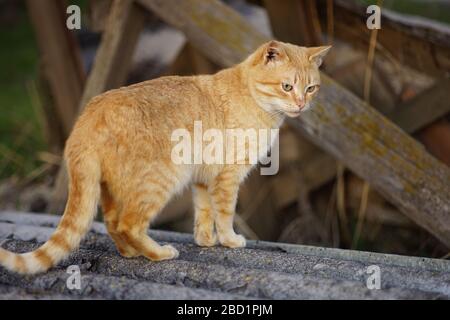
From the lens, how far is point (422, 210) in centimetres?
382

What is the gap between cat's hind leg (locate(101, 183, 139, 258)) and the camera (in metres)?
3.38

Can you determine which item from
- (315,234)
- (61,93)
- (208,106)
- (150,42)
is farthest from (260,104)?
(150,42)

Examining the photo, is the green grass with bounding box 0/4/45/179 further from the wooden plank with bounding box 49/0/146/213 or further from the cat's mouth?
the cat's mouth

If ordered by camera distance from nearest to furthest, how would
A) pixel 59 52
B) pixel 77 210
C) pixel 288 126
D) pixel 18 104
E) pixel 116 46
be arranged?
pixel 77 210 < pixel 116 46 < pixel 59 52 < pixel 288 126 < pixel 18 104

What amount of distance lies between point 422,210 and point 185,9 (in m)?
1.92

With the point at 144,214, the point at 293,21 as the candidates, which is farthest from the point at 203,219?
the point at 293,21

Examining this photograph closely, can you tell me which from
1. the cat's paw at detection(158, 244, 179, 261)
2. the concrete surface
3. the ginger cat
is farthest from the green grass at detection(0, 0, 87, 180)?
the cat's paw at detection(158, 244, 179, 261)

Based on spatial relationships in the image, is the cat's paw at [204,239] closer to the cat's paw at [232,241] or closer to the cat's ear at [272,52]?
the cat's paw at [232,241]

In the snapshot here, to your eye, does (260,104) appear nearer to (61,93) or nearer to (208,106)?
(208,106)

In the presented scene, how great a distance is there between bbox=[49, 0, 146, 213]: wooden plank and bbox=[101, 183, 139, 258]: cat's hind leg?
1689 millimetres

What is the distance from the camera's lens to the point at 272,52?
151 inches

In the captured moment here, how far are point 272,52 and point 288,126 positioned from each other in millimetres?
2152

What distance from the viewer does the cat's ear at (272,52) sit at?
380cm

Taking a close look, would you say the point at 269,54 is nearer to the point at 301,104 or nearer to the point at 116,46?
the point at 301,104
